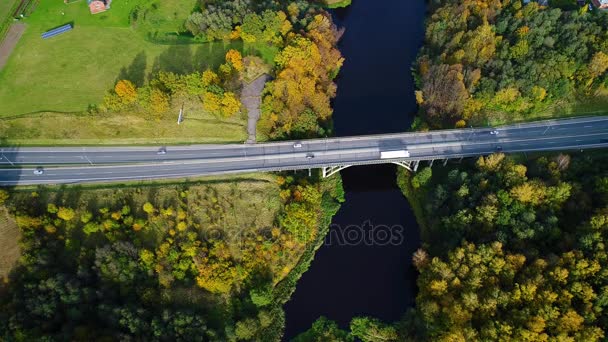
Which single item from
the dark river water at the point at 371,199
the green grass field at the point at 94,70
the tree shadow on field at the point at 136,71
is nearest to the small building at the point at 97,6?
the green grass field at the point at 94,70

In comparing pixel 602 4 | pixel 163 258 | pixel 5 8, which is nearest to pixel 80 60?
pixel 5 8

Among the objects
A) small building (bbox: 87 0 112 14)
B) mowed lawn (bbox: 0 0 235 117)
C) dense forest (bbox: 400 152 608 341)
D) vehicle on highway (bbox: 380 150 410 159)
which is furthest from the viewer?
small building (bbox: 87 0 112 14)

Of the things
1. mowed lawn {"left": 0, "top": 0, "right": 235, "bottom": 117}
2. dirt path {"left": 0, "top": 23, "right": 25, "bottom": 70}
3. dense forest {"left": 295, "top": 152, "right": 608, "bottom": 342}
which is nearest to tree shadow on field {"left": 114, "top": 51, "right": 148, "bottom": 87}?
mowed lawn {"left": 0, "top": 0, "right": 235, "bottom": 117}

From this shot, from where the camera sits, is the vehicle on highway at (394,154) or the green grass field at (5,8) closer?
the vehicle on highway at (394,154)

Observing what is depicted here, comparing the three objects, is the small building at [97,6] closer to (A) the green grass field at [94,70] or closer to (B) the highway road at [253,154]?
(A) the green grass field at [94,70]

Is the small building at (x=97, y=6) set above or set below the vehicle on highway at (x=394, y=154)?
below

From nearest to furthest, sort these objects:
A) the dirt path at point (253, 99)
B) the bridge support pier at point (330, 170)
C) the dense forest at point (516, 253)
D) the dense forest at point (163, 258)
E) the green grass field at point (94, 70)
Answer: the dense forest at point (516, 253) → the dense forest at point (163, 258) → the bridge support pier at point (330, 170) → the green grass field at point (94, 70) → the dirt path at point (253, 99)

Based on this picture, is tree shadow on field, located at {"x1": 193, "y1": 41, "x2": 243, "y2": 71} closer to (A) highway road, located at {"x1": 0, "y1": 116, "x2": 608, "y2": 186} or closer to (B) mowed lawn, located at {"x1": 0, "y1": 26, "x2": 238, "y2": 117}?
(B) mowed lawn, located at {"x1": 0, "y1": 26, "x2": 238, "y2": 117}

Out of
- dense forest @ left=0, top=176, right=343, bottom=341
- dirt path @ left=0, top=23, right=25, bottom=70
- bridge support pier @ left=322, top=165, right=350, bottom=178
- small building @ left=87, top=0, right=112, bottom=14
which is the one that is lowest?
dense forest @ left=0, top=176, right=343, bottom=341
